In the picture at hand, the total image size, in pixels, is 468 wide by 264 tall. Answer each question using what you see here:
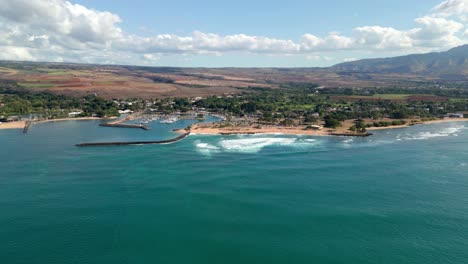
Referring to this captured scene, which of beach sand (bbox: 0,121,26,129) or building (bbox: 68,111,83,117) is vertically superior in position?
building (bbox: 68,111,83,117)

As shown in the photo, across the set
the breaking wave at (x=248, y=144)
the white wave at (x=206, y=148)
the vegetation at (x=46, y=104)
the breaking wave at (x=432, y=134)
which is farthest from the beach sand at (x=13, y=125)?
the breaking wave at (x=432, y=134)

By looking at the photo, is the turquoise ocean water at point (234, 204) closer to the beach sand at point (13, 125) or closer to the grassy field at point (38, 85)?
the beach sand at point (13, 125)

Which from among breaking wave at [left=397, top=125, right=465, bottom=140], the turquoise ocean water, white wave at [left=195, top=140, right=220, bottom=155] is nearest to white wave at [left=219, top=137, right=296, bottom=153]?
the turquoise ocean water

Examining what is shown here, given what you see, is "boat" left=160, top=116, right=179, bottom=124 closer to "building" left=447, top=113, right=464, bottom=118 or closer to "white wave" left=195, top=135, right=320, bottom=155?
"white wave" left=195, top=135, right=320, bottom=155

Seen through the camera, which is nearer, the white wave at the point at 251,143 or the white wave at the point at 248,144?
the white wave at the point at 248,144

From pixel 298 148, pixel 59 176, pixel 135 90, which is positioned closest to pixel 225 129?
pixel 298 148

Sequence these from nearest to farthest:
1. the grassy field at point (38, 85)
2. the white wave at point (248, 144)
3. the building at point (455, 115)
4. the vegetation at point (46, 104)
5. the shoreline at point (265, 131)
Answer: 1. the white wave at point (248, 144)
2. the shoreline at point (265, 131)
3. the building at point (455, 115)
4. the vegetation at point (46, 104)
5. the grassy field at point (38, 85)

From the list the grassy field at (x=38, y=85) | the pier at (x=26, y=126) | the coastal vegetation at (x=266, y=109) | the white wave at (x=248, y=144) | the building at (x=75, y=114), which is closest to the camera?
the white wave at (x=248, y=144)

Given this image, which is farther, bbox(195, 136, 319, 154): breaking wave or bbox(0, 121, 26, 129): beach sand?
bbox(0, 121, 26, 129): beach sand
